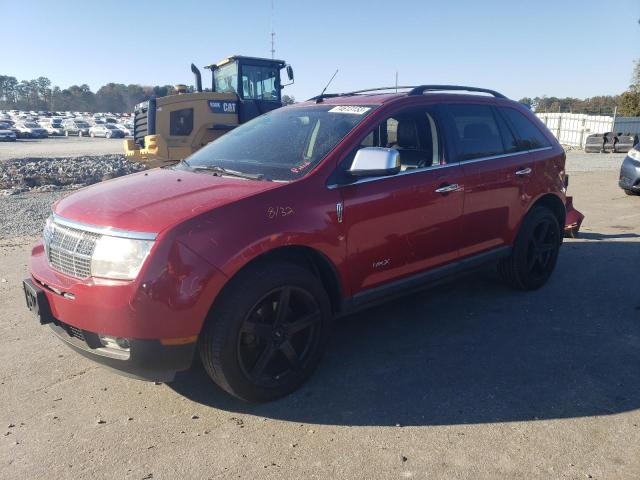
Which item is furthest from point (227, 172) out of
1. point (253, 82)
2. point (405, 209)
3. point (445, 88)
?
point (253, 82)

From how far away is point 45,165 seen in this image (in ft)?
59.9

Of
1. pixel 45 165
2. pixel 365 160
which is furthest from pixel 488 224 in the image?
pixel 45 165

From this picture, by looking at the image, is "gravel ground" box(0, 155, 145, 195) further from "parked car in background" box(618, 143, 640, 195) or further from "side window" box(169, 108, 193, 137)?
"parked car in background" box(618, 143, 640, 195)

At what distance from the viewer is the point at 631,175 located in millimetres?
10836

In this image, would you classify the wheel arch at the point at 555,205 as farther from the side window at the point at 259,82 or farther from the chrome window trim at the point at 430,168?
the side window at the point at 259,82

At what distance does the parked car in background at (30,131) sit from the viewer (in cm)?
4822

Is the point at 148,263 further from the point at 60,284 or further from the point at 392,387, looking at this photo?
the point at 392,387

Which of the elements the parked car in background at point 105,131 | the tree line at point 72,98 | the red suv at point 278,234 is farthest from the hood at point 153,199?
the tree line at point 72,98

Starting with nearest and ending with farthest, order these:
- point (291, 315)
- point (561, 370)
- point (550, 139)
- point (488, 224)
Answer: point (291, 315) → point (561, 370) → point (488, 224) → point (550, 139)

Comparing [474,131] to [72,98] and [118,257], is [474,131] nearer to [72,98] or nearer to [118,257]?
[118,257]

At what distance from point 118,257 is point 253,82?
11.7 metres

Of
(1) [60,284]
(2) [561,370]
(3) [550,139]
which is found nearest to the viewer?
(1) [60,284]

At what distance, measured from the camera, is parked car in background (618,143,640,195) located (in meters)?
10.8

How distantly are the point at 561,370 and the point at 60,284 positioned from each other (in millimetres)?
3258
